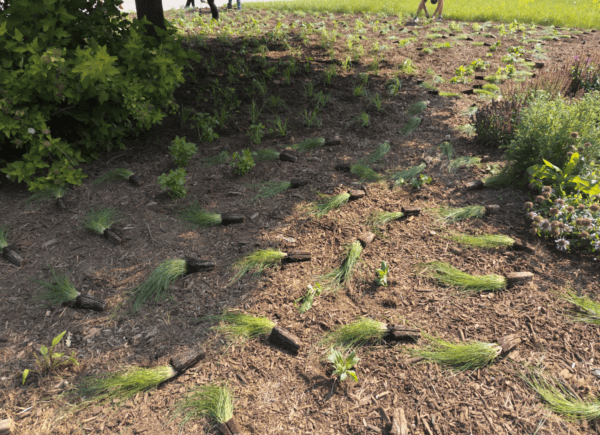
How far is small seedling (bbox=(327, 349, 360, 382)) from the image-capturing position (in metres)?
2.30

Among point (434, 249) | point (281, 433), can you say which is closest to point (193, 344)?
point (281, 433)

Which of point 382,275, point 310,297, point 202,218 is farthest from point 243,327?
point 202,218

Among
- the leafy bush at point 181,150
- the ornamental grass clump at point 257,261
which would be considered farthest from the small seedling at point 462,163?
the leafy bush at point 181,150

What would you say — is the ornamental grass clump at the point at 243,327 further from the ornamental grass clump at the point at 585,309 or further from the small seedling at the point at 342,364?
the ornamental grass clump at the point at 585,309

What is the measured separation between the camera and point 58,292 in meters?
2.86

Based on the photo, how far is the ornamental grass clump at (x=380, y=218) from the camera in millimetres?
3576

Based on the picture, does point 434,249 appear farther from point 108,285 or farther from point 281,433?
point 108,285

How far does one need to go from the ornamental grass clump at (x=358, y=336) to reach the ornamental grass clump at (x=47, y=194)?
10.3 feet

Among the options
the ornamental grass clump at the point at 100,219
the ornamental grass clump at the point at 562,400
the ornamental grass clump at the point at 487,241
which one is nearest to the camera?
the ornamental grass clump at the point at 562,400

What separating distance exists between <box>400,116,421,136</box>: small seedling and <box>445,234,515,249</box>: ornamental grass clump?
2.24m

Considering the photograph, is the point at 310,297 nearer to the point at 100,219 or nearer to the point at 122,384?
the point at 122,384

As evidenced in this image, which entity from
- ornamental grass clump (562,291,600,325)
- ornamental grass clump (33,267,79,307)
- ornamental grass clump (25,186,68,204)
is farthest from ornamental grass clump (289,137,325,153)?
ornamental grass clump (562,291,600,325)

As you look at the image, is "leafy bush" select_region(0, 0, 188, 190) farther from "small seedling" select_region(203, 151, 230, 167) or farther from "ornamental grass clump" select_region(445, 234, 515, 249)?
"ornamental grass clump" select_region(445, 234, 515, 249)

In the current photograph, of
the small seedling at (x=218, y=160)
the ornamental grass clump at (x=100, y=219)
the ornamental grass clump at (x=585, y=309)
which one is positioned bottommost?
the ornamental grass clump at (x=585, y=309)
